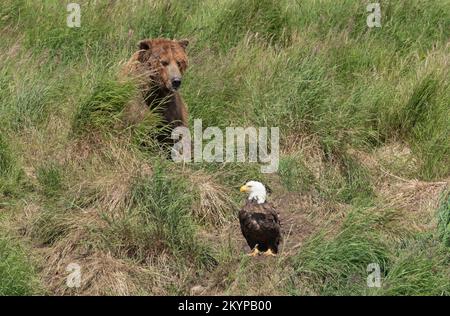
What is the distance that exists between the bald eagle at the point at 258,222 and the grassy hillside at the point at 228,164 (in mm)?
143

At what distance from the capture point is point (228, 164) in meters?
7.48

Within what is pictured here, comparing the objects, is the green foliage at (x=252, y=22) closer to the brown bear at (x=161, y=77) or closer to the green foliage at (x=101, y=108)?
the brown bear at (x=161, y=77)

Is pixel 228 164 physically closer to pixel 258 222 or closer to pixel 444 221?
pixel 258 222

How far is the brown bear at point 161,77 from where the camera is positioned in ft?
25.2

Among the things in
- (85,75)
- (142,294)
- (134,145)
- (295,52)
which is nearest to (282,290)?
(142,294)

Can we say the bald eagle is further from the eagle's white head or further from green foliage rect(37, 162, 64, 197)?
green foliage rect(37, 162, 64, 197)

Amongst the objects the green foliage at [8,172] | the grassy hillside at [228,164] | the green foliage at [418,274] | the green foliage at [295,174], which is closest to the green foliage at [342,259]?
the grassy hillside at [228,164]

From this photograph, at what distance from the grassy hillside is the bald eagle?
0.47 ft

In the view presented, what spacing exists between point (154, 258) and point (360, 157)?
2.16 metres

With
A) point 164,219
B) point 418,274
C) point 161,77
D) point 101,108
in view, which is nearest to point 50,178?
point 101,108

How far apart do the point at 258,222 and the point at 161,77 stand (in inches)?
70.5

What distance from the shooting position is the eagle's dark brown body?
6387 mm

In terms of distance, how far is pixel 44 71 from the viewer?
332 inches

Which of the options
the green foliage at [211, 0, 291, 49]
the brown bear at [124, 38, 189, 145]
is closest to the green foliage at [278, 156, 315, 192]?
the brown bear at [124, 38, 189, 145]
